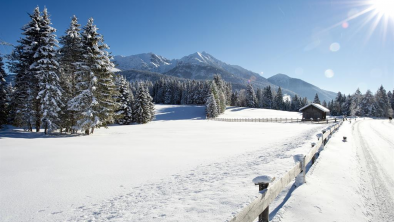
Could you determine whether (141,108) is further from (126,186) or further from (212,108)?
(126,186)

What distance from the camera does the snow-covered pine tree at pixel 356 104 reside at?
7969 centimetres

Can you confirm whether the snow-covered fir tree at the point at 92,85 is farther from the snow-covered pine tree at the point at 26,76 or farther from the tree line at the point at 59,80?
the snow-covered pine tree at the point at 26,76

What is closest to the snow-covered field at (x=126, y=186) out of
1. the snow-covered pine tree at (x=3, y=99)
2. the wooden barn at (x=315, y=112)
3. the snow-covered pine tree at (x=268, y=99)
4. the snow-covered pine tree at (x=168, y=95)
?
the snow-covered pine tree at (x=3, y=99)

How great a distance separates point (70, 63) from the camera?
2317cm

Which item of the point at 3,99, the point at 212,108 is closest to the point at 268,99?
the point at 212,108

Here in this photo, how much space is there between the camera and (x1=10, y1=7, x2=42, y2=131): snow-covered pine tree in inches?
816

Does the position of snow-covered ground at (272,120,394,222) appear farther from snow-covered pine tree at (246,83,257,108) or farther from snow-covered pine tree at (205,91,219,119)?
snow-covered pine tree at (246,83,257,108)

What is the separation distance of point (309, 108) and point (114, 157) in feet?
173

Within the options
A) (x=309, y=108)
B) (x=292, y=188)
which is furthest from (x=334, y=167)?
(x=309, y=108)

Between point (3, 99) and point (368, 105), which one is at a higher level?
point (368, 105)

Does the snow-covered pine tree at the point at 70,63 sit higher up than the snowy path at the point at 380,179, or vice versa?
the snow-covered pine tree at the point at 70,63

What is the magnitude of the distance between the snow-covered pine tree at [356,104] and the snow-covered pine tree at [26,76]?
331 feet

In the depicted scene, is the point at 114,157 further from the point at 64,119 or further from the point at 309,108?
the point at 309,108

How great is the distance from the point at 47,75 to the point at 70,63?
348 centimetres
